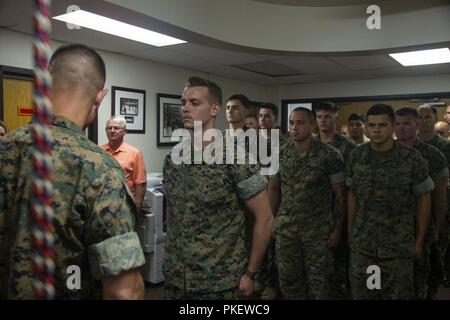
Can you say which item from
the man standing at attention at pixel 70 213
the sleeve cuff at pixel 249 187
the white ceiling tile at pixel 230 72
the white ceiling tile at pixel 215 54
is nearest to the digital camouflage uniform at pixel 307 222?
the sleeve cuff at pixel 249 187

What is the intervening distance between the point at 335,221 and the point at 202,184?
1307mm

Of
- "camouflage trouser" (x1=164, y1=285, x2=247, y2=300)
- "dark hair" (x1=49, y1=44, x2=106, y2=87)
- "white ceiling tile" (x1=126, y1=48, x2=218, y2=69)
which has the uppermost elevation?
"white ceiling tile" (x1=126, y1=48, x2=218, y2=69)

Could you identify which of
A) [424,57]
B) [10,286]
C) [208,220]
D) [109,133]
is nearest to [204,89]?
[208,220]

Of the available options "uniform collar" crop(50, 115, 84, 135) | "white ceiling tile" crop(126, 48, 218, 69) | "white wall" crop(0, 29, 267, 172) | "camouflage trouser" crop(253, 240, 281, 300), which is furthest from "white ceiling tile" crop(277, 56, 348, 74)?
"uniform collar" crop(50, 115, 84, 135)

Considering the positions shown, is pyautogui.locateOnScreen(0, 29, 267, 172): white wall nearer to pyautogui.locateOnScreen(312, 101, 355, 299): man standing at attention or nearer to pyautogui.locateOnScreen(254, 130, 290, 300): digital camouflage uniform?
pyautogui.locateOnScreen(254, 130, 290, 300): digital camouflage uniform

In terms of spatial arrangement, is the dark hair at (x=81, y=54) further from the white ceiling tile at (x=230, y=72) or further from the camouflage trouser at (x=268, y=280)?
the white ceiling tile at (x=230, y=72)

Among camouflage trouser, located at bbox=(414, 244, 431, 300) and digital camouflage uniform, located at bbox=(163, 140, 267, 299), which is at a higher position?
digital camouflage uniform, located at bbox=(163, 140, 267, 299)

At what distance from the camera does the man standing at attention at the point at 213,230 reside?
1.54 m

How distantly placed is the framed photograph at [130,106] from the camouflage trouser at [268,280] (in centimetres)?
198

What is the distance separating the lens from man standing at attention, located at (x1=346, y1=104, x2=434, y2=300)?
219 centimetres

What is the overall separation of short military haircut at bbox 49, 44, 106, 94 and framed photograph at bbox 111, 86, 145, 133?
288 centimetres

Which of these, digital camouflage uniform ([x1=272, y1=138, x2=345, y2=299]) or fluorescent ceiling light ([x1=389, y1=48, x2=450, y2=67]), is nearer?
digital camouflage uniform ([x1=272, y1=138, x2=345, y2=299])

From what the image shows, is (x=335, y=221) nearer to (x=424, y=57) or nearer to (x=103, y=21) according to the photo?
(x=103, y=21)

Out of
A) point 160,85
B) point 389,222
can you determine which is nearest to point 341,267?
point 389,222
